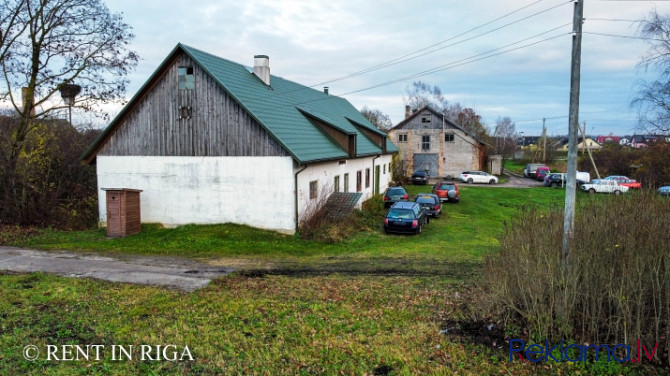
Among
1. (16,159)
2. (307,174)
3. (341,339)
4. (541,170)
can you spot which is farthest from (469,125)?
(341,339)

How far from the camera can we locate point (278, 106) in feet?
70.1

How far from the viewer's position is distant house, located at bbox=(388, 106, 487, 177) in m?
50.4

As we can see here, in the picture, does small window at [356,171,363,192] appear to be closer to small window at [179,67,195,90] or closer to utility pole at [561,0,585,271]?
small window at [179,67,195,90]

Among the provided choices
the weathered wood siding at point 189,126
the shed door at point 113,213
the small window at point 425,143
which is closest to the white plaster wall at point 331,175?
the weathered wood siding at point 189,126

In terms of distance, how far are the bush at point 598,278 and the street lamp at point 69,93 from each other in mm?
20619

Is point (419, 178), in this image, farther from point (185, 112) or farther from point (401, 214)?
point (185, 112)

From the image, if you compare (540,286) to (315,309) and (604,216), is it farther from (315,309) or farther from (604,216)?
(315,309)

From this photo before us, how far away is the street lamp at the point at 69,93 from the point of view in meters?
20.2

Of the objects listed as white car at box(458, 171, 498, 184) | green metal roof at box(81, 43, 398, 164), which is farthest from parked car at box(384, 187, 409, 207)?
white car at box(458, 171, 498, 184)

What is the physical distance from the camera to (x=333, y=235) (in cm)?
1755

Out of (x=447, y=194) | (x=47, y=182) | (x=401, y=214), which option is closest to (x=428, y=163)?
(x=447, y=194)

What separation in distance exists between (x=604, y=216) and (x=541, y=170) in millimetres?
49622

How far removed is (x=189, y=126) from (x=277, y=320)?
12533 mm

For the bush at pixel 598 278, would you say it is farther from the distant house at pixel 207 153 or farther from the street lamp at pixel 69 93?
the street lamp at pixel 69 93
